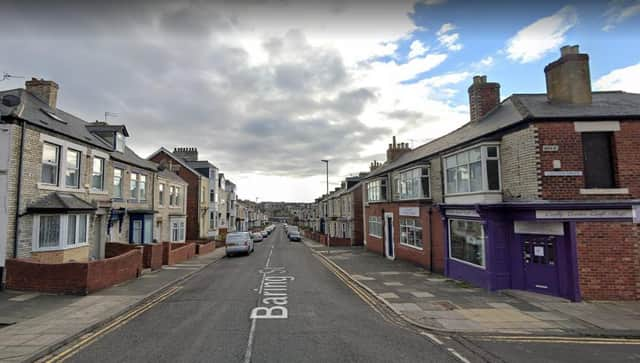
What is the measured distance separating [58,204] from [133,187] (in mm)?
10126

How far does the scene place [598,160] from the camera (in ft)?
40.8

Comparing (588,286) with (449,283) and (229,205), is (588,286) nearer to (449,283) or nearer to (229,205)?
(449,283)

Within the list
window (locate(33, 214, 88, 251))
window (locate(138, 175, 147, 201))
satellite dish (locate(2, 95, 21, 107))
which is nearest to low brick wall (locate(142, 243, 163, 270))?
window (locate(33, 214, 88, 251))

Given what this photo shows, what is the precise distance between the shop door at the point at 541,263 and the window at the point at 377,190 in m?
15.5

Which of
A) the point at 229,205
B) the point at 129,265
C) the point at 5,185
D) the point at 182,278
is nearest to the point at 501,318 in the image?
the point at 182,278

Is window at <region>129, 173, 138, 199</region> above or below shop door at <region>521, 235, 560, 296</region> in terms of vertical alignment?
above

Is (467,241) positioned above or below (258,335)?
above

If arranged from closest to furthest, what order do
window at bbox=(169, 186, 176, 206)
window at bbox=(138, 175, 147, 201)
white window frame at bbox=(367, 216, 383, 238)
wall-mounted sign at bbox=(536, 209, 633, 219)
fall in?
wall-mounted sign at bbox=(536, 209, 633, 219), window at bbox=(138, 175, 147, 201), white window frame at bbox=(367, 216, 383, 238), window at bbox=(169, 186, 176, 206)

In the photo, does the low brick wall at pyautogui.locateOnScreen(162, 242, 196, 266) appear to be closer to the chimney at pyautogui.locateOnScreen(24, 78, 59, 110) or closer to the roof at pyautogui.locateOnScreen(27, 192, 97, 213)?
the roof at pyautogui.locateOnScreen(27, 192, 97, 213)

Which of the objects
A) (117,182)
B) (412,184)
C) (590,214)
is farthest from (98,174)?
(590,214)

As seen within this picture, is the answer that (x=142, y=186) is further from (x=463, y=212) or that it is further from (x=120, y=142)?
(x=463, y=212)

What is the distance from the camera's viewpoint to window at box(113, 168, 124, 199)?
21109 mm

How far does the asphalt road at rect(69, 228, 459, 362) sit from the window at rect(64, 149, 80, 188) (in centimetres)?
847

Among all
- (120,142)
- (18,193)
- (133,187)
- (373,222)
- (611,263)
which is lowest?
(611,263)
